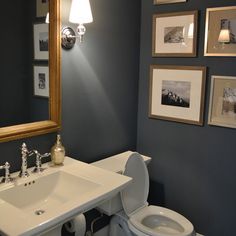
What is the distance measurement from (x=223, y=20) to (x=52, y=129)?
1.36m

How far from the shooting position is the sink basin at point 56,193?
126 centimetres

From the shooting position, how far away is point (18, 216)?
1247 mm

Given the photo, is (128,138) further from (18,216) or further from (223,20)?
(18,216)

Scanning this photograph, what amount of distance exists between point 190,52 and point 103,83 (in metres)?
0.68

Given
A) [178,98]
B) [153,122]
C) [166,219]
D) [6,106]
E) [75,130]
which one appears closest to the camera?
[6,106]

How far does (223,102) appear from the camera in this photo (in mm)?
2156

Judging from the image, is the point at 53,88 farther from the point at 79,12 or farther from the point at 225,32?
the point at 225,32

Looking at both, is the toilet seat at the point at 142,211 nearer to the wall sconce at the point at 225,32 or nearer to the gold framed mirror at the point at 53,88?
the gold framed mirror at the point at 53,88

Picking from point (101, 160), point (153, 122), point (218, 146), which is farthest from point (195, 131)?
point (101, 160)

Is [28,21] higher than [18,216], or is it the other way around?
[28,21]

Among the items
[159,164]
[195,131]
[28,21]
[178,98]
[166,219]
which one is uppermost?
[28,21]

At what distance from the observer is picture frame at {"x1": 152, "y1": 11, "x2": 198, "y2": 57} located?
2219 millimetres

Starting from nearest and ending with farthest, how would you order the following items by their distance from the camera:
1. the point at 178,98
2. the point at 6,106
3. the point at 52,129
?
the point at 6,106 → the point at 52,129 → the point at 178,98

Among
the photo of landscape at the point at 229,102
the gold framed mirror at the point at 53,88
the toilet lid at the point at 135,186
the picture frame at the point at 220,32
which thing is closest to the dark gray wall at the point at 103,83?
the gold framed mirror at the point at 53,88
